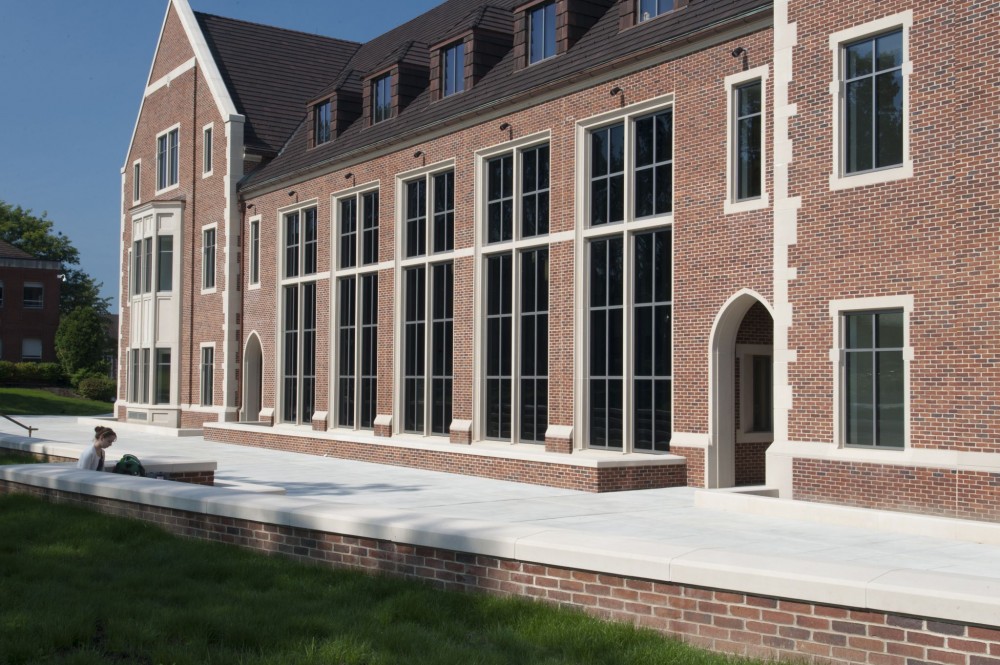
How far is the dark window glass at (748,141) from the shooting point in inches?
702

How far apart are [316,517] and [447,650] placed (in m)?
2.89

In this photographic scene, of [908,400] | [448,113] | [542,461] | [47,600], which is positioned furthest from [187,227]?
[47,600]

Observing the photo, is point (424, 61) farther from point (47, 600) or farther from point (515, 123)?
point (47, 600)

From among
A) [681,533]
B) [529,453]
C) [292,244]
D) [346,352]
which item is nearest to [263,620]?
[681,533]

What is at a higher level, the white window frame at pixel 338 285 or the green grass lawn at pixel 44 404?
the white window frame at pixel 338 285

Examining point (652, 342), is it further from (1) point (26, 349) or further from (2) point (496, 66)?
(1) point (26, 349)

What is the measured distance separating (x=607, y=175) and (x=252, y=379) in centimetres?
1903

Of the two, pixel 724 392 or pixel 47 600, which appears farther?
pixel 724 392

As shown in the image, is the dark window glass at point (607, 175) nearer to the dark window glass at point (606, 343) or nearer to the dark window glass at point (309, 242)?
the dark window glass at point (606, 343)

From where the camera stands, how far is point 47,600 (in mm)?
7637

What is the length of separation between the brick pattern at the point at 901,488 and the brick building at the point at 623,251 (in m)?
0.03

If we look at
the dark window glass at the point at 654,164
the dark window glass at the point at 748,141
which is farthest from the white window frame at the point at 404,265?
the dark window glass at the point at 748,141

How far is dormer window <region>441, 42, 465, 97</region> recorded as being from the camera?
27.0 m

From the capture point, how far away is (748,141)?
18.0 metres
